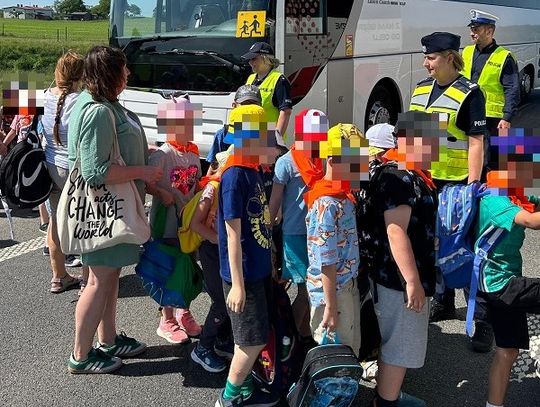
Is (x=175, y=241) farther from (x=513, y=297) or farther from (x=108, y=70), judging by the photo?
(x=513, y=297)

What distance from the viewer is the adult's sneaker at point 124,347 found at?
3721mm

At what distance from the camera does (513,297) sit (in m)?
2.78

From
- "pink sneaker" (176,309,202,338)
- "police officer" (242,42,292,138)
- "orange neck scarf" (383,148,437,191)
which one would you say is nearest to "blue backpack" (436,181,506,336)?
"orange neck scarf" (383,148,437,191)

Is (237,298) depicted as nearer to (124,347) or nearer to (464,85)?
(124,347)

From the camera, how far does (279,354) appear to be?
316cm

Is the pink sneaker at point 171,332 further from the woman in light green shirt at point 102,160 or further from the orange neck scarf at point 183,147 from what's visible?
the orange neck scarf at point 183,147

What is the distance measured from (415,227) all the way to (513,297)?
0.52 meters

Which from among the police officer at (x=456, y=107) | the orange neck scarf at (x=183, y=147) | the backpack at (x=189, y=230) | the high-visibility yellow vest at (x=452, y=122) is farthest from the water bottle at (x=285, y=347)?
the high-visibility yellow vest at (x=452, y=122)

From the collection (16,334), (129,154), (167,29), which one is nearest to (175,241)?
(129,154)

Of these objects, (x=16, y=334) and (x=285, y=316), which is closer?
(x=285, y=316)

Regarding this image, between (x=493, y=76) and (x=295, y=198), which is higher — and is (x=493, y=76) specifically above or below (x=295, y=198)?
above

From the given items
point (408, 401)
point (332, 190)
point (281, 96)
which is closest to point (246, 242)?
point (332, 190)

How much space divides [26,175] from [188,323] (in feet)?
4.87

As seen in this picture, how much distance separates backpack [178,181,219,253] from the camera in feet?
10.8
